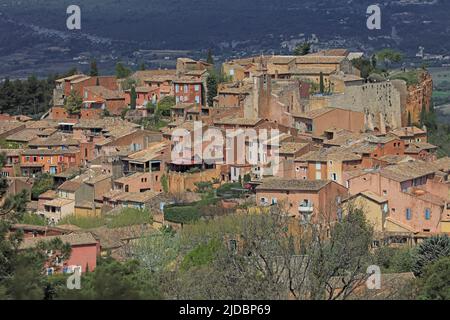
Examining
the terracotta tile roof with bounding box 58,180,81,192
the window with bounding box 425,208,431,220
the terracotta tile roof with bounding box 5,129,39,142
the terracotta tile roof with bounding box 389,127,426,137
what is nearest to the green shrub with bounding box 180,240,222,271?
the window with bounding box 425,208,431,220

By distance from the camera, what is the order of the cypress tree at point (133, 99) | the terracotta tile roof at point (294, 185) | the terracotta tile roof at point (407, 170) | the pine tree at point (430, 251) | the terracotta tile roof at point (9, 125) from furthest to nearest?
the cypress tree at point (133, 99), the terracotta tile roof at point (9, 125), the terracotta tile roof at point (407, 170), the terracotta tile roof at point (294, 185), the pine tree at point (430, 251)

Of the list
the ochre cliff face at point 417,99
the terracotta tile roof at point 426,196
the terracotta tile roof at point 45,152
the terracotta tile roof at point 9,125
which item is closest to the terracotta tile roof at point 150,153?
the terracotta tile roof at point 45,152

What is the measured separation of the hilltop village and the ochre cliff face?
64 mm

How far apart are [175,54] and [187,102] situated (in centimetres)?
7608

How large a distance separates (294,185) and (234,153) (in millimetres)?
3974

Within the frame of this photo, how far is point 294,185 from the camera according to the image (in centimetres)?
3622

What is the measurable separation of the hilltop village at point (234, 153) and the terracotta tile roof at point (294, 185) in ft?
0.17

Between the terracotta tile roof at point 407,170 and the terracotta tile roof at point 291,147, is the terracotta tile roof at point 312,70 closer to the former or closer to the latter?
the terracotta tile roof at point 291,147

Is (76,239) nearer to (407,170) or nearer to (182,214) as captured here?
(182,214)

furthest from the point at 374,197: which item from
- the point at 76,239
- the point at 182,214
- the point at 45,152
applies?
the point at 45,152

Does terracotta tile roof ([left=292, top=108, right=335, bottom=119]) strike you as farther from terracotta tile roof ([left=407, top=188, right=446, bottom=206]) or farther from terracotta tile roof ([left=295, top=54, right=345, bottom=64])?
terracotta tile roof ([left=407, top=188, right=446, bottom=206])

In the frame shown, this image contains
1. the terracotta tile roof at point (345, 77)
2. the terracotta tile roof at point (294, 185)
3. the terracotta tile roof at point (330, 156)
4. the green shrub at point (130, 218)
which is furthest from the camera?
the terracotta tile roof at point (345, 77)

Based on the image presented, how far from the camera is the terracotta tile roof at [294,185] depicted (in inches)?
1412
